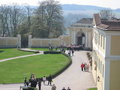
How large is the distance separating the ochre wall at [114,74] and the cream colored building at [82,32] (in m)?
45.2

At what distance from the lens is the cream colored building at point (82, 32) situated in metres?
72.2

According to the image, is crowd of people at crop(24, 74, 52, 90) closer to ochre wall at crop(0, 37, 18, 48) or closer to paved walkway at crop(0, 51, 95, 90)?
paved walkway at crop(0, 51, 95, 90)

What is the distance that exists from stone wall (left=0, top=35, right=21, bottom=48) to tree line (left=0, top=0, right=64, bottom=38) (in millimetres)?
3292

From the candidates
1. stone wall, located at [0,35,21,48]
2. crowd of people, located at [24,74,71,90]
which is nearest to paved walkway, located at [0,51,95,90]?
crowd of people, located at [24,74,71,90]

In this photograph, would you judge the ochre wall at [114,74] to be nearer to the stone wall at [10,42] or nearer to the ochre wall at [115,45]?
the ochre wall at [115,45]

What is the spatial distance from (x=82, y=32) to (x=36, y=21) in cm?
1608

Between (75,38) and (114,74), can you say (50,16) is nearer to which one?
(75,38)

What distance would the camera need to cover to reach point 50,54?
60469 mm

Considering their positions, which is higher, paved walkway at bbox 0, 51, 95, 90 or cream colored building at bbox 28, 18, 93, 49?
cream colored building at bbox 28, 18, 93, 49

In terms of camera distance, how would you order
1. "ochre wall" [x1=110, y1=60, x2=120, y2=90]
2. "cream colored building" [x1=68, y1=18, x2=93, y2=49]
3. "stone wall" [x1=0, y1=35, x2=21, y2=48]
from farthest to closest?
1. "stone wall" [x1=0, y1=35, x2=21, y2=48]
2. "cream colored building" [x1=68, y1=18, x2=93, y2=49]
3. "ochre wall" [x1=110, y1=60, x2=120, y2=90]

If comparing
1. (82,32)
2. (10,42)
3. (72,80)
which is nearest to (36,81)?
(72,80)

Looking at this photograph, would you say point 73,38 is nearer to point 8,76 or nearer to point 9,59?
point 9,59

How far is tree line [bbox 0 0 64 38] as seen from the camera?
8162 centimetres

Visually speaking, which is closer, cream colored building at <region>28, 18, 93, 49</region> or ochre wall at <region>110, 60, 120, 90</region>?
ochre wall at <region>110, 60, 120, 90</region>
